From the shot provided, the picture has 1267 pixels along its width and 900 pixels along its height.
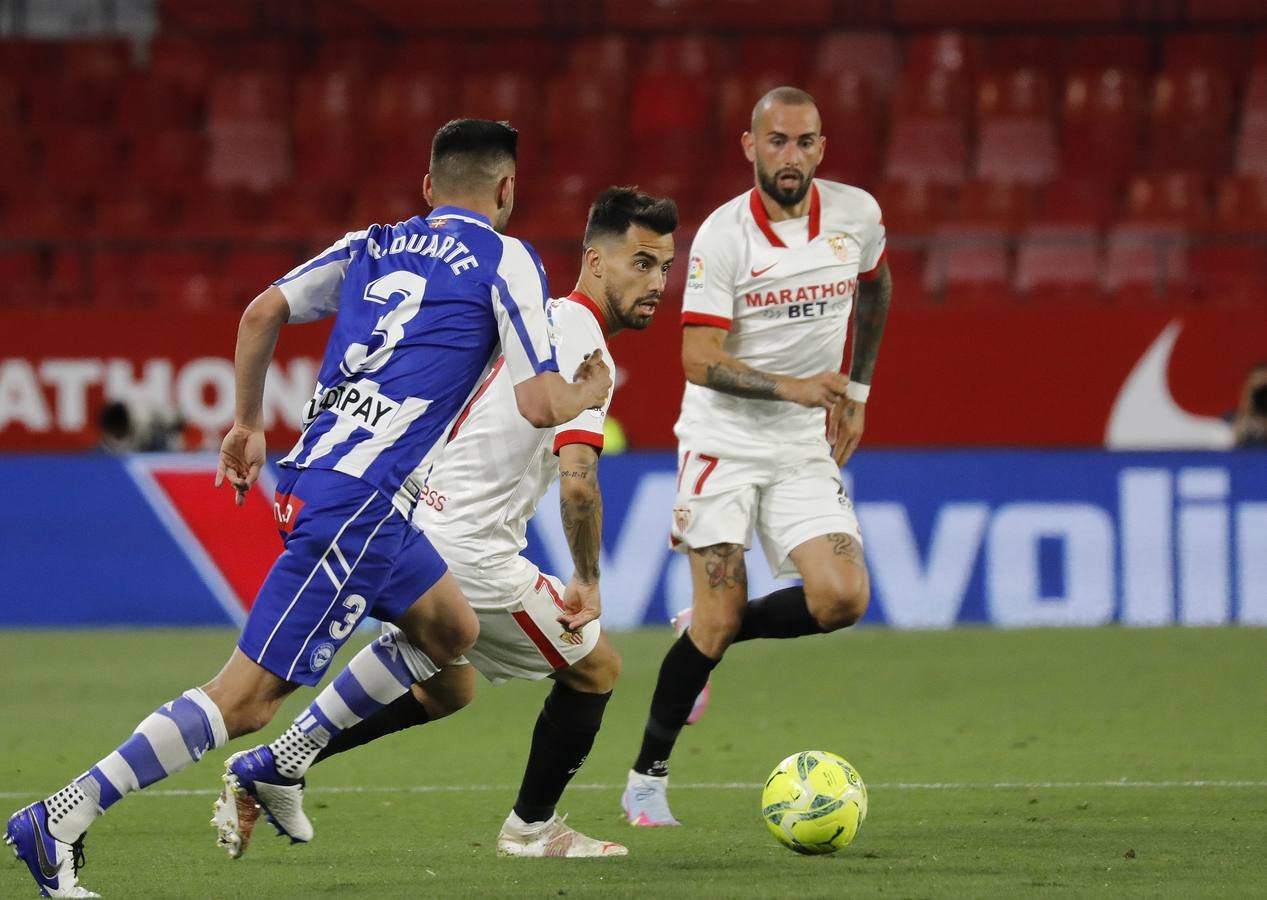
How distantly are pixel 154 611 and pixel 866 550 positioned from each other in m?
4.49

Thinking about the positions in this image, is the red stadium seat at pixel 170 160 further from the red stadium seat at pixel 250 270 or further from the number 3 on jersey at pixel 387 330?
the number 3 on jersey at pixel 387 330

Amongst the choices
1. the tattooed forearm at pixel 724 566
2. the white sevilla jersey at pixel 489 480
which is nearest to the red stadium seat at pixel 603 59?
the tattooed forearm at pixel 724 566

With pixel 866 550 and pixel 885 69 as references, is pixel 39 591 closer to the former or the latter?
pixel 866 550

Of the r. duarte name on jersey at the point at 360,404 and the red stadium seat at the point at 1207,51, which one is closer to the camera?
the r. duarte name on jersey at the point at 360,404

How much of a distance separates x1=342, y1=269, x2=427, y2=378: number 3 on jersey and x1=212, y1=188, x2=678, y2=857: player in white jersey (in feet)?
1.80

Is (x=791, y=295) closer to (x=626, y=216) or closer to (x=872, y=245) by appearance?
(x=872, y=245)

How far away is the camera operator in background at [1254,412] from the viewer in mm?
12805

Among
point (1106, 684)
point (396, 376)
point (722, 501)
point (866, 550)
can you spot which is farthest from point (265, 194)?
point (396, 376)

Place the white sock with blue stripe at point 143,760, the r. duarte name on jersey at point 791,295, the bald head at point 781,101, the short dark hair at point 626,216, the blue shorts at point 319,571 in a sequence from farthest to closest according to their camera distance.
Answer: the r. duarte name on jersey at point 791,295 → the bald head at point 781,101 → the short dark hair at point 626,216 → the blue shorts at point 319,571 → the white sock with blue stripe at point 143,760

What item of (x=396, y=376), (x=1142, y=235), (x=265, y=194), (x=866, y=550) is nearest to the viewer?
(x=396, y=376)

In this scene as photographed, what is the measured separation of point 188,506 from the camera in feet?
39.6

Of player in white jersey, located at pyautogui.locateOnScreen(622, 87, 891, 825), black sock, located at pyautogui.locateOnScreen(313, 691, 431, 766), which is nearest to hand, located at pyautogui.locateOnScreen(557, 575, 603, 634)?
black sock, located at pyautogui.locateOnScreen(313, 691, 431, 766)

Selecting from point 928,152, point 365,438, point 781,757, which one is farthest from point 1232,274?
point 365,438

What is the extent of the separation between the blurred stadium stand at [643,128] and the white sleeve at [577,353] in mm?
9481
